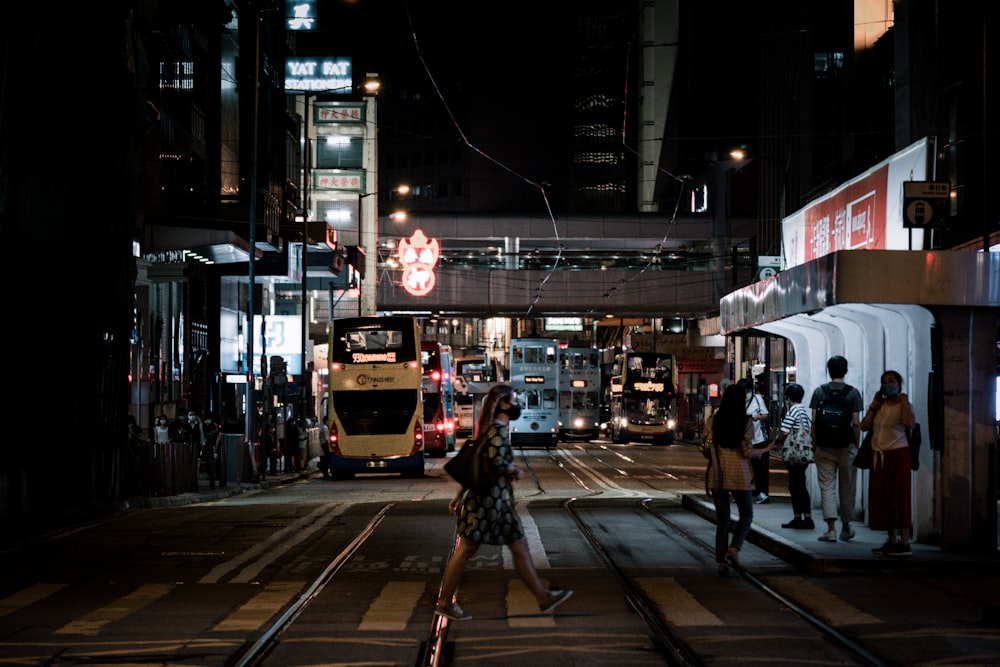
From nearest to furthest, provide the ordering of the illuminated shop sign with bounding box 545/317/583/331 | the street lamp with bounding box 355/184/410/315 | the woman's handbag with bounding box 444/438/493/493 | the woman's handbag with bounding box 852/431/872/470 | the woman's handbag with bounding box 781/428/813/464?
the woman's handbag with bounding box 444/438/493/493
the woman's handbag with bounding box 852/431/872/470
the woman's handbag with bounding box 781/428/813/464
the street lamp with bounding box 355/184/410/315
the illuminated shop sign with bounding box 545/317/583/331

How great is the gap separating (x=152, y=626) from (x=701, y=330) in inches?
2750

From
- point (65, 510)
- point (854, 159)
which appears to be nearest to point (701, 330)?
point (854, 159)

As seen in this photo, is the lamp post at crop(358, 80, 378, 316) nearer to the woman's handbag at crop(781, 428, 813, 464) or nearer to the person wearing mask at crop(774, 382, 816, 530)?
the person wearing mask at crop(774, 382, 816, 530)

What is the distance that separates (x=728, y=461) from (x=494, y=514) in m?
3.71

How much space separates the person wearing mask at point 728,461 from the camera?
13.8 metres

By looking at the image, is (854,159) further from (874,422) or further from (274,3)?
(874,422)

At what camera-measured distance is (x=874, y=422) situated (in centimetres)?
1466

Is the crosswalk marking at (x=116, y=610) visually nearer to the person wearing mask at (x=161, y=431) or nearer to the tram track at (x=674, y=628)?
the tram track at (x=674, y=628)

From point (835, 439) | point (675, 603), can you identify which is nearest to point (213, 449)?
point (835, 439)

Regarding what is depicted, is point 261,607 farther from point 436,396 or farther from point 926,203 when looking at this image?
point 436,396

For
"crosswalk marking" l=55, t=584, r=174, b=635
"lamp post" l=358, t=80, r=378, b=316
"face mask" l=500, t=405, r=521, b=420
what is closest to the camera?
"crosswalk marking" l=55, t=584, r=174, b=635

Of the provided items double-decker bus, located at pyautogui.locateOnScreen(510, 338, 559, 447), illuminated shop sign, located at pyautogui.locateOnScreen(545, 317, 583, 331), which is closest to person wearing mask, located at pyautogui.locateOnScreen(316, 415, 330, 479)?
double-decker bus, located at pyautogui.locateOnScreen(510, 338, 559, 447)

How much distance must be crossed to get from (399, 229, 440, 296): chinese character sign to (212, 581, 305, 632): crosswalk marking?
49939mm

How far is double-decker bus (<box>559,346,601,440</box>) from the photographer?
66312 millimetres
